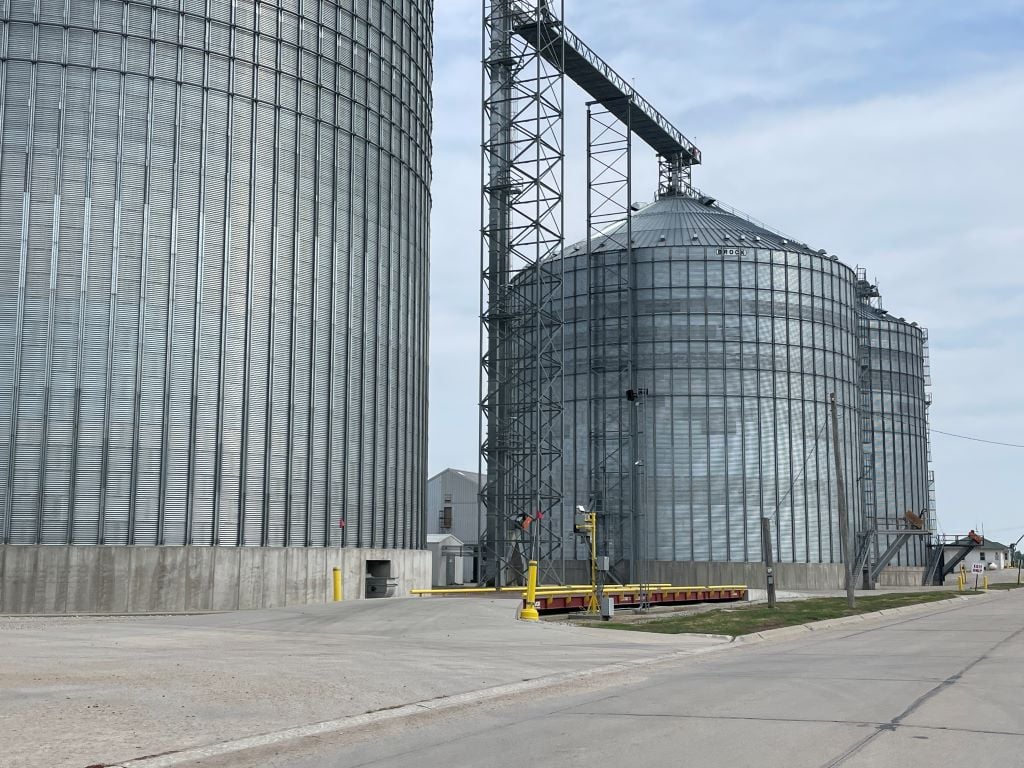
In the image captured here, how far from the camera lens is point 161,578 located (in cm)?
3875

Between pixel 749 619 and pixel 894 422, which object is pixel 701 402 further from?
pixel 749 619

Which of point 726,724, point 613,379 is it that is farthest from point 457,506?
point 726,724

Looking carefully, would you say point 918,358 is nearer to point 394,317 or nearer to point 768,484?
point 768,484

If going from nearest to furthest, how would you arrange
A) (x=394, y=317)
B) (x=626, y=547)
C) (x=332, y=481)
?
(x=332, y=481) < (x=394, y=317) < (x=626, y=547)

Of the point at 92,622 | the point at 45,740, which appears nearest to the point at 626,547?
the point at 92,622

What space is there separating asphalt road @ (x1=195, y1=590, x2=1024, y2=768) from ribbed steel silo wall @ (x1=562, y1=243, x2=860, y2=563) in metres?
52.5

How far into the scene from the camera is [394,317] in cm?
4969

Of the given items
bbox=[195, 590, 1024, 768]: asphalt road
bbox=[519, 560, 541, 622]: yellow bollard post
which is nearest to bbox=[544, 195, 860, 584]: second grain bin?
bbox=[519, 560, 541, 622]: yellow bollard post

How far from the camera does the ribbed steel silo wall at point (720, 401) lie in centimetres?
7406

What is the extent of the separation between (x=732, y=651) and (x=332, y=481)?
74.8 feet

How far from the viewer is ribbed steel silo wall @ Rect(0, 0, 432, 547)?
3844 centimetres

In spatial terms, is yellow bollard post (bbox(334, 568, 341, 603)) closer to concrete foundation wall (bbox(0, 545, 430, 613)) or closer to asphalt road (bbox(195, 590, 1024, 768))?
concrete foundation wall (bbox(0, 545, 430, 613))

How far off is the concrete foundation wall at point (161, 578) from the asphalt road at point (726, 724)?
22.8 m

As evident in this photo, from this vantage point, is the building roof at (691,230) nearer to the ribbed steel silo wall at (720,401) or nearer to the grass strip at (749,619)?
the ribbed steel silo wall at (720,401)
